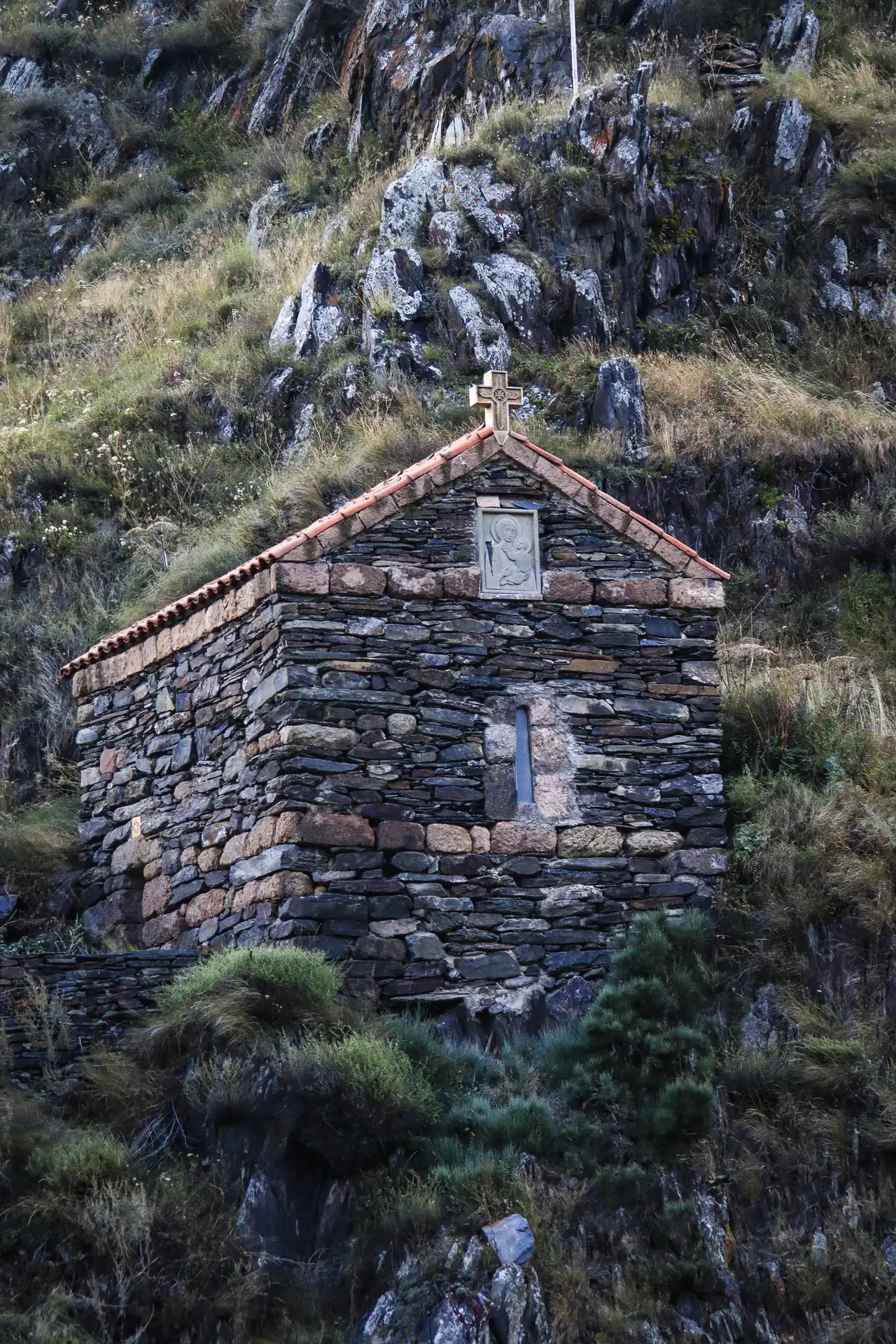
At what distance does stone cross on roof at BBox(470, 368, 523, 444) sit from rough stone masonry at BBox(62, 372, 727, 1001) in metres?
0.02

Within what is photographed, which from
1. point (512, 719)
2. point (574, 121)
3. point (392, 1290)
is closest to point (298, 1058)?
point (392, 1290)

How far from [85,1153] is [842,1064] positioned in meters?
4.79

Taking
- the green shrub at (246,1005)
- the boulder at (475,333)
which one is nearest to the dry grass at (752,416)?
the boulder at (475,333)

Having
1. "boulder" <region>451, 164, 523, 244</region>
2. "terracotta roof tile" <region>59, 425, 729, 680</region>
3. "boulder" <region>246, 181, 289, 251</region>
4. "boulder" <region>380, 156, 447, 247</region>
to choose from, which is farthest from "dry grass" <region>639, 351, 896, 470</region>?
Result: "boulder" <region>246, 181, 289, 251</region>

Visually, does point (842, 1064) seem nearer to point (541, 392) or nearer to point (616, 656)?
point (616, 656)

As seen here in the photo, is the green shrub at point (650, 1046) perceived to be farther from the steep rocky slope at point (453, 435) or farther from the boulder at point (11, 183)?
the boulder at point (11, 183)

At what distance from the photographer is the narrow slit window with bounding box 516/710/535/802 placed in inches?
547

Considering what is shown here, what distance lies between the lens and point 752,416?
20.9 metres

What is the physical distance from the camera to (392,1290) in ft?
34.4

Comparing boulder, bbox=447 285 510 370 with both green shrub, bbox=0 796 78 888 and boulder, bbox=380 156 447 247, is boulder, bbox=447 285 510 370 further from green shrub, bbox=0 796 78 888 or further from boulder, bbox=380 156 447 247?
green shrub, bbox=0 796 78 888

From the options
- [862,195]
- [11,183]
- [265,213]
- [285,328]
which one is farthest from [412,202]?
[11,183]

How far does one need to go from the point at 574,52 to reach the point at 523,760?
47.0 ft

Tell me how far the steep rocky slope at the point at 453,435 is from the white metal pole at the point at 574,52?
0.46 metres

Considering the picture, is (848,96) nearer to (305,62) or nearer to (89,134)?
(305,62)
